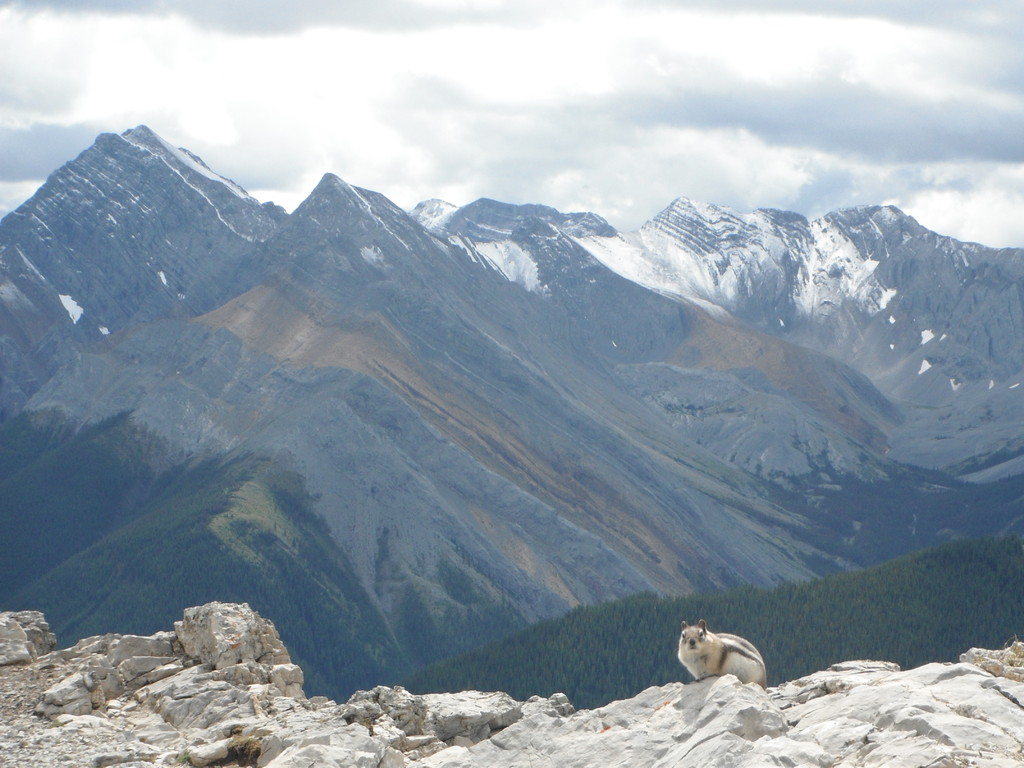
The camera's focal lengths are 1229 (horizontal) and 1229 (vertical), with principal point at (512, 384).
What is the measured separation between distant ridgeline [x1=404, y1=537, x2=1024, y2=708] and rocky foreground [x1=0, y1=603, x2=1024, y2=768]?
111m

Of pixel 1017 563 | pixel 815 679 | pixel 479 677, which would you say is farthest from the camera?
pixel 1017 563

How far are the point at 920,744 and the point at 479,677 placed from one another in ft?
436

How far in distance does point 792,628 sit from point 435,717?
424 ft

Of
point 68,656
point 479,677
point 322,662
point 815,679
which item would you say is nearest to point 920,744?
point 815,679

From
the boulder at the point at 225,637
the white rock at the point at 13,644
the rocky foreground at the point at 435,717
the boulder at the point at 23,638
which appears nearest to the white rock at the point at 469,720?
the rocky foreground at the point at 435,717

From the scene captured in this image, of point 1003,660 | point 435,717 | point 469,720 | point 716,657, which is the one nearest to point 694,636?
point 716,657

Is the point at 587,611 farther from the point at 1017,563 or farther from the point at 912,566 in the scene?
the point at 1017,563

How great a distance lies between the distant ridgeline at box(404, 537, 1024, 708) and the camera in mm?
148375

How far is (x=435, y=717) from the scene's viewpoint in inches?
1236

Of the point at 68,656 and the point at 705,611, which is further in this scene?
the point at 705,611

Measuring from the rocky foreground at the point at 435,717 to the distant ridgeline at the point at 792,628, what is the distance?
364 ft

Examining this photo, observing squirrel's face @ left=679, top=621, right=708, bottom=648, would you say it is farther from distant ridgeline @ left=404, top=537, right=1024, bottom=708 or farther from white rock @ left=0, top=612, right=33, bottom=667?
distant ridgeline @ left=404, top=537, right=1024, bottom=708

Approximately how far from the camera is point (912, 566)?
6580 inches

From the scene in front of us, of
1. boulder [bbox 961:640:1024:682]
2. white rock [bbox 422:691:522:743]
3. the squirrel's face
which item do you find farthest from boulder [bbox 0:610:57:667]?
boulder [bbox 961:640:1024:682]
